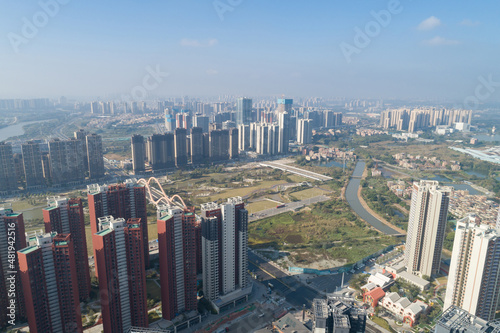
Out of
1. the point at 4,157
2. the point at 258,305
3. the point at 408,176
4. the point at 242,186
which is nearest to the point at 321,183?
the point at 242,186

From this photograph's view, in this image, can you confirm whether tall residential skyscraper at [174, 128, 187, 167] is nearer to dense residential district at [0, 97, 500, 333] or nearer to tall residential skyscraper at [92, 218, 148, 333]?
dense residential district at [0, 97, 500, 333]

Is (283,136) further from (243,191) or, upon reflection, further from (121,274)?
(121,274)

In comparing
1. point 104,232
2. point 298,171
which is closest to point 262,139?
point 298,171

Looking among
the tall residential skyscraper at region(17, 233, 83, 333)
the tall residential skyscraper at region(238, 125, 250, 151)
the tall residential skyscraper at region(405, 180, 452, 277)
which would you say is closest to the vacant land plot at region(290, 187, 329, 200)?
the tall residential skyscraper at region(405, 180, 452, 277)

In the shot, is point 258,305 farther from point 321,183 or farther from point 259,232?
point 321,183

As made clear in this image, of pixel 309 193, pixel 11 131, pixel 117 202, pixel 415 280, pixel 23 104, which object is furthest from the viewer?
pixel 23 104
